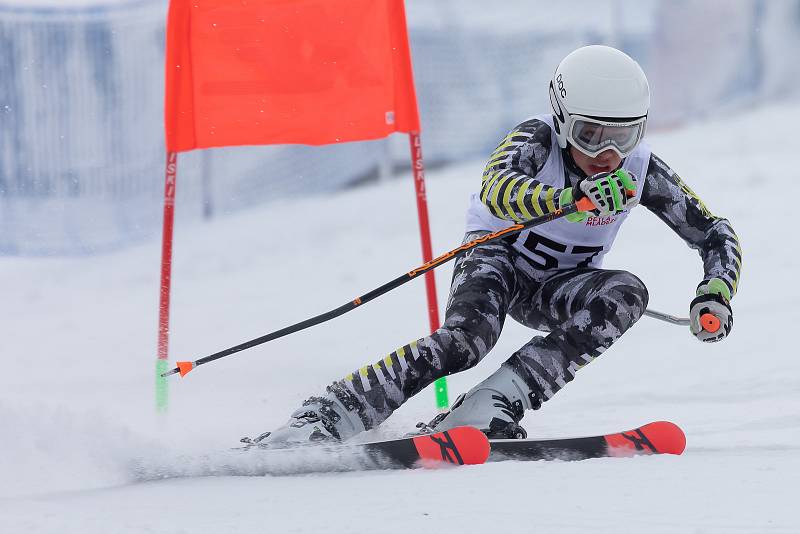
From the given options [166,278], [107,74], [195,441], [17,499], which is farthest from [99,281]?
[17,499]

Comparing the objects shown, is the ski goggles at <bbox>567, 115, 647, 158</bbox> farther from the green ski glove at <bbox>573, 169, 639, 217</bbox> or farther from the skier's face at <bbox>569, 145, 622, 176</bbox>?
the green ski glove at <bbox>573, 169, 639, 217</bbox>

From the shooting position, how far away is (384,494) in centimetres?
253

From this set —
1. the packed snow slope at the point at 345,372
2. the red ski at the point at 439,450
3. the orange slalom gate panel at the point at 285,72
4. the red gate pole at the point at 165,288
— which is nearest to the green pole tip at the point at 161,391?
the red gate pole at the point at 165,288

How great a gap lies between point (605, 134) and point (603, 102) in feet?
0.35

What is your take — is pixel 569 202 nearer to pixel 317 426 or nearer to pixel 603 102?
pixel 603 102

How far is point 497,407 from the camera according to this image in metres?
3.20

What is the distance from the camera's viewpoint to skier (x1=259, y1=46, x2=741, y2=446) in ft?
10.5

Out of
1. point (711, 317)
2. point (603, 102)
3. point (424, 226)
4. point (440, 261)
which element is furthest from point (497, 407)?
point (424, 226)

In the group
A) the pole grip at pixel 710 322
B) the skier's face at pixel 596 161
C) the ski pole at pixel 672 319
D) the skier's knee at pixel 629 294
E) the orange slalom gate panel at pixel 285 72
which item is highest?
the orange slalom gate panel at pixel 285 72

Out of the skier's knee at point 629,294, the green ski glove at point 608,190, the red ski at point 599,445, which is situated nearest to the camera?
the red ski at point 599,445

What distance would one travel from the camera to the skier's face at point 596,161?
11.4 ft

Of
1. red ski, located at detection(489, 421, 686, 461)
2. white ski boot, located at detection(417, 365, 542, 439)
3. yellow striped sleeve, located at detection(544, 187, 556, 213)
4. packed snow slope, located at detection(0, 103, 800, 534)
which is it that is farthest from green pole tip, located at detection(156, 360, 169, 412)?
yellow striped sleeve, located at detection(544, 187, 556, 213)

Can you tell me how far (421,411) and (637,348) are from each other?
5.62 feet

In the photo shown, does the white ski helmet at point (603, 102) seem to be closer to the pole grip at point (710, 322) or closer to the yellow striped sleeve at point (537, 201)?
the yellow striped sleeve at point (537, 201)
